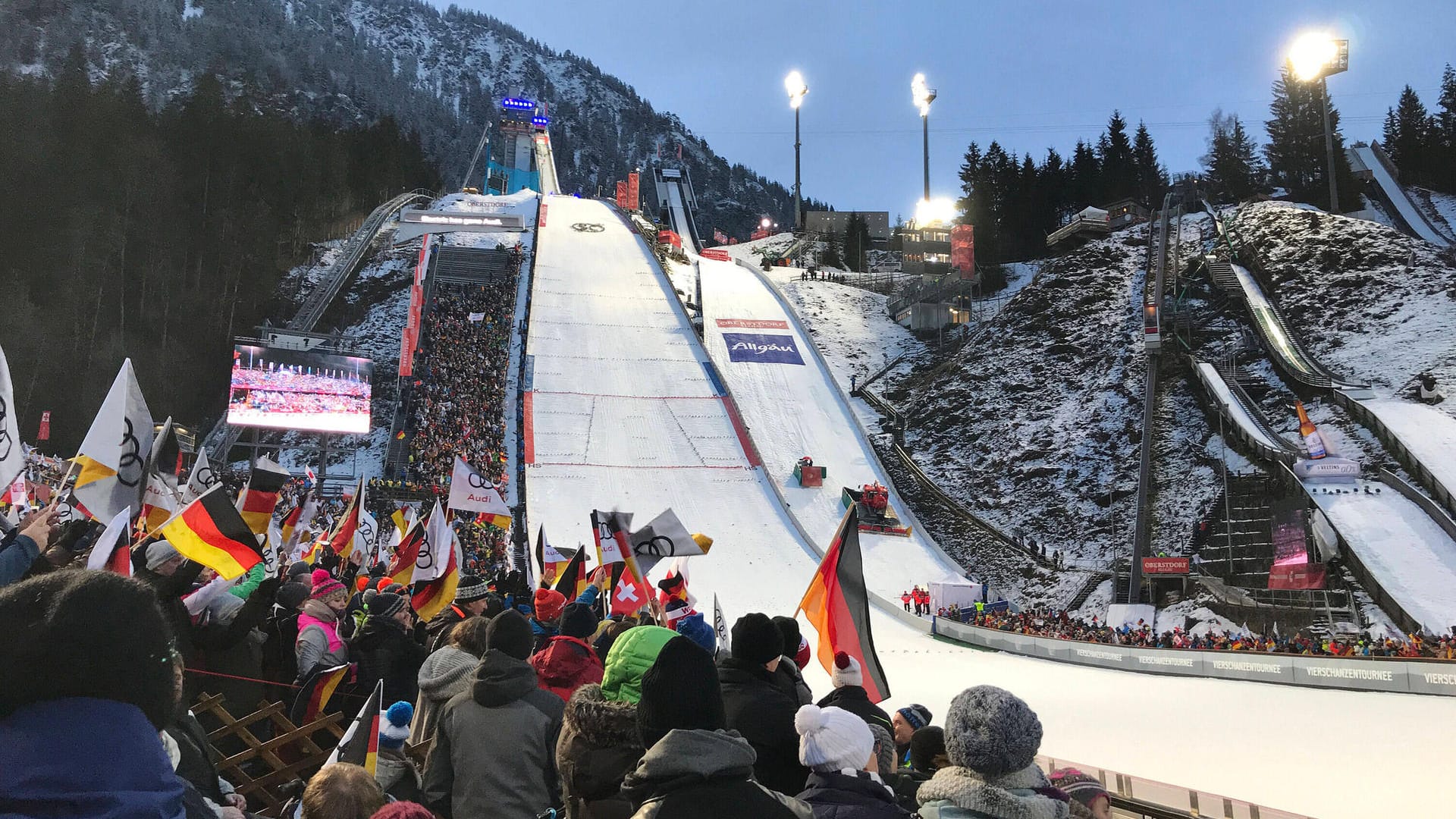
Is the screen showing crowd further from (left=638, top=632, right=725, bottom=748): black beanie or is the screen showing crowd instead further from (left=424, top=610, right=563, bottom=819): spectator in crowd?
(left=638, top=632, right=725, bottom=748): black beanie

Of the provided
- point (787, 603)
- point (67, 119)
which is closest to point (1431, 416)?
point (787, 603)

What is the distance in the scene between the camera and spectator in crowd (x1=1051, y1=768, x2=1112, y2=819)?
2.61 meters

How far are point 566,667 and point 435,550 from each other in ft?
17.9

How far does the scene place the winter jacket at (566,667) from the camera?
3.85 meters

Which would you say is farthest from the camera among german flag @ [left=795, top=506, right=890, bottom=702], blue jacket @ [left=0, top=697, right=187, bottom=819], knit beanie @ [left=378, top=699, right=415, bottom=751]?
german flag @ [left=795, top=506, right=890, bottom=702]

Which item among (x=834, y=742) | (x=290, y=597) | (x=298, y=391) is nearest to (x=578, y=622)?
(x=290, y=597)

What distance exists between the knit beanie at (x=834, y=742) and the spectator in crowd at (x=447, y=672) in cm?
139

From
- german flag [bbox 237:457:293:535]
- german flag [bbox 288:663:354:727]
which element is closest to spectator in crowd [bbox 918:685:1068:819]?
german flag [bbox 288:663:354:727]

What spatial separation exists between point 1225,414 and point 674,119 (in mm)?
165491

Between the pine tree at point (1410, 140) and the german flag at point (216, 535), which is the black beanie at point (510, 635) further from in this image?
the pine tree at point (1410, 140)

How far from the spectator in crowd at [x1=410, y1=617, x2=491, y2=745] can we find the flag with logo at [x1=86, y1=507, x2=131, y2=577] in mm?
2073

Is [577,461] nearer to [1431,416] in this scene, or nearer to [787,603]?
[787,603]

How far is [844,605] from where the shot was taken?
6.08 metres

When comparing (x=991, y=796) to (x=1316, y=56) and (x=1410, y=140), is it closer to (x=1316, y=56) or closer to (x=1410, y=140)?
(x=1316, y=56)
